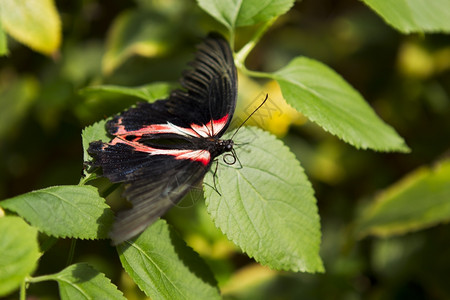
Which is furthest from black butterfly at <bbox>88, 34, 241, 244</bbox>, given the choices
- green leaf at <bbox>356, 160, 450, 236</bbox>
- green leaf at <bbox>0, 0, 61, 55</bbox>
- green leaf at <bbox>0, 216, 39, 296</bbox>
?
green leaf at <bbox>356, 160, 450, 236</bbox>

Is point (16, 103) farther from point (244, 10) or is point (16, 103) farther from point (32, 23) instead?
point (244, 10)

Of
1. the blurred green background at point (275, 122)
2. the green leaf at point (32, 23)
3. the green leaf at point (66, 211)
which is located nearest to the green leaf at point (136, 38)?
the blurred green background at point (275, 122)

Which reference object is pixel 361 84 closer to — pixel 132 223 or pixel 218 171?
pixel 218 171

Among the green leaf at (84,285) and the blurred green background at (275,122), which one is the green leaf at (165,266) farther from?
the blurred green background at (275,122)

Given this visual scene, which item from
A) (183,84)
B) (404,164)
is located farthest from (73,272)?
(404,164)

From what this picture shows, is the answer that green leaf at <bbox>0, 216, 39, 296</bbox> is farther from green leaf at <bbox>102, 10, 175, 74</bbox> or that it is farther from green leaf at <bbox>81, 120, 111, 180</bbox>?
green leaf at <bbox>102, 10, 175, 74</bbox>

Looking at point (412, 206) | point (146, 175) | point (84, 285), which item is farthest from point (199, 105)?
point (412, 206)
